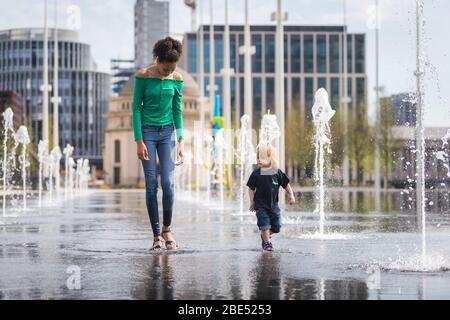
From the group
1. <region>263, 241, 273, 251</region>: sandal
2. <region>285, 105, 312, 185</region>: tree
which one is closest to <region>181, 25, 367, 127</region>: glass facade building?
<region>285, 105, 312, 185</region>: tree

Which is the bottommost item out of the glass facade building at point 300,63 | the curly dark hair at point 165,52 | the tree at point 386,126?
the curly dark hair at point 165,52

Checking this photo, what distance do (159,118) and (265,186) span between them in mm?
1380

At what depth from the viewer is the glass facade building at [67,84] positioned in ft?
526

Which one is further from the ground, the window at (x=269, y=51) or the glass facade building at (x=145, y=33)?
the glass facade building at (x=145, y=33)

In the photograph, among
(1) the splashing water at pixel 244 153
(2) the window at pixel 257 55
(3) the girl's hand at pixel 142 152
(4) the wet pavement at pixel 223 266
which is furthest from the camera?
(2) the window at pixel 257 55

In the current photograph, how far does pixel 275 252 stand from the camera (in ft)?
33.5

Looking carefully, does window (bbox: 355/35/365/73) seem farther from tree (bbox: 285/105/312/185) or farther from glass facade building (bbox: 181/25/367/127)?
tree (bbox: 285/105/312/185)

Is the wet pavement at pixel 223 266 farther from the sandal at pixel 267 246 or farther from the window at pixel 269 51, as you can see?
the window at pixel 269 51

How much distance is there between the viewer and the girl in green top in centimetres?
987

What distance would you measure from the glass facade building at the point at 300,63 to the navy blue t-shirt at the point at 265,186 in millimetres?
126321

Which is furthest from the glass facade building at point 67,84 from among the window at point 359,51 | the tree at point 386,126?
the tree at point 386,126

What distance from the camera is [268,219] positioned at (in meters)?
10.4
